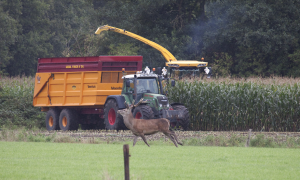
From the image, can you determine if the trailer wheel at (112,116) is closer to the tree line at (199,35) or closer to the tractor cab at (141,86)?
the tractor cab at (141,86)

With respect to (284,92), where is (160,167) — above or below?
below

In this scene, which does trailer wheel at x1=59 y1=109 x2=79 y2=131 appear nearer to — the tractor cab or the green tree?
the tractor cab

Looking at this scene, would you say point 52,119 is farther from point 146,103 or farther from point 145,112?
point 145,112

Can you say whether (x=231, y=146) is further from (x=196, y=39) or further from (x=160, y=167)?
(x=196, y=39)

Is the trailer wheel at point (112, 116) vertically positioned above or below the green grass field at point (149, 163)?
above

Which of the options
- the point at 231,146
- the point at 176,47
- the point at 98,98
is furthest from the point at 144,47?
the point at 231,146

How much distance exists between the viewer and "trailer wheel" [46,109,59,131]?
23377mm

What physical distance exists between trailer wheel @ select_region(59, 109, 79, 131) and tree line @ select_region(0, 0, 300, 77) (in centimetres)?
1697

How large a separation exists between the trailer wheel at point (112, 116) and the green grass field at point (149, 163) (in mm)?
4999

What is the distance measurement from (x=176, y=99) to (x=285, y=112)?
5.34 metres

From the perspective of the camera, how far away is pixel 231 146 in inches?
614

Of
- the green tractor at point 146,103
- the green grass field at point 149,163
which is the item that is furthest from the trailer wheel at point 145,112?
the green grass field at point 149,163

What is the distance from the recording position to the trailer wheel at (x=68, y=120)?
73.4ft

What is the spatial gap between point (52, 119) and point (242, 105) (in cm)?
941
